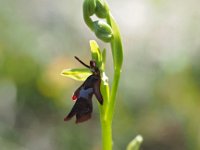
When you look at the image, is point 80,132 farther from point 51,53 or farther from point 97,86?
point 97,86

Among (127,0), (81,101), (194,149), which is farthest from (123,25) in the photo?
(81,101)

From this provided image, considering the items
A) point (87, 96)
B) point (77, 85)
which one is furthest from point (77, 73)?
point (77, 85)

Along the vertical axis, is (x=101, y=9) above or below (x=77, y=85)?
above

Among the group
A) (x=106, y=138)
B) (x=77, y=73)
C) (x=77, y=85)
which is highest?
(x=77, y=73)

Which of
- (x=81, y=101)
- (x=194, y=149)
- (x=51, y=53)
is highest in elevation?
(x=81, y=101)

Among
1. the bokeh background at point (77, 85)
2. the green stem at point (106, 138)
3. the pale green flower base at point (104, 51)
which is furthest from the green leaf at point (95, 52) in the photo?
the bokeh background at point (77, 85)

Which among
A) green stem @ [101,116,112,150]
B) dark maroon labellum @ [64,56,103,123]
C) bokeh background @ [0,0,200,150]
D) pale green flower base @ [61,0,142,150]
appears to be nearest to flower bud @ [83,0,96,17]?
pale green flower base @ [61,0,142,150]

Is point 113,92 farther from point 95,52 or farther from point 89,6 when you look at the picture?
point 89,6
